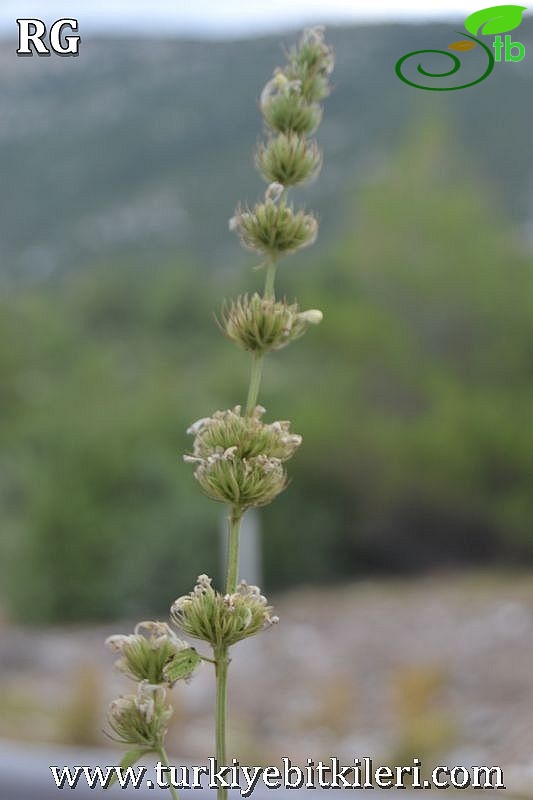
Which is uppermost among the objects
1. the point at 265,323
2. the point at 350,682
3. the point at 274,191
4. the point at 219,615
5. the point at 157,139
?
the point at 157,139

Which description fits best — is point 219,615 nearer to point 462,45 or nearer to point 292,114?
point 292,114

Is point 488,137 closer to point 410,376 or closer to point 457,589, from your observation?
point 410,376

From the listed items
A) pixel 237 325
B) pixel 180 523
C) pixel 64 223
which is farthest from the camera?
pixel 64 223

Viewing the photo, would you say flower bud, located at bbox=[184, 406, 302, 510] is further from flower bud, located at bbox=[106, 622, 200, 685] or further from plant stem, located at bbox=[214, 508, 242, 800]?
flower bud, located at bbox=[106, 622, 200, 685]

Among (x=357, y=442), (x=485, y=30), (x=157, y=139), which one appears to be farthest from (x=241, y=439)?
(x=157, y=139)

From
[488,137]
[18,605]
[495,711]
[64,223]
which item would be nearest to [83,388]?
[18,605]

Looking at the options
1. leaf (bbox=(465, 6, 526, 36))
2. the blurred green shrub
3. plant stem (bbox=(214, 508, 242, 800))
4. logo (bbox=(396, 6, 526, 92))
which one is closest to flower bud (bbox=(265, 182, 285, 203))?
plant stem (bbox=(214, 508, 242, 800))
